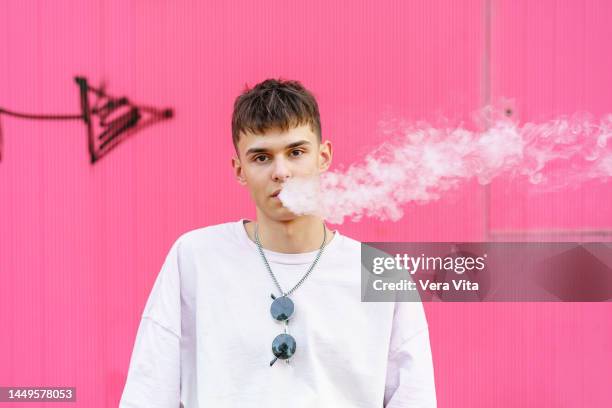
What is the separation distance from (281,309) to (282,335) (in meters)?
0.06

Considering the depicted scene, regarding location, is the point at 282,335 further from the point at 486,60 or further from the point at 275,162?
the point at 486,60

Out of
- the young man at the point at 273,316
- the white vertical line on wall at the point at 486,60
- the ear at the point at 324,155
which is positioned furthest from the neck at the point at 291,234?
the white vertical line on wall at the point at 486,60

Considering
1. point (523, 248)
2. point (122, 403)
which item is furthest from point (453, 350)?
point (122, 403)

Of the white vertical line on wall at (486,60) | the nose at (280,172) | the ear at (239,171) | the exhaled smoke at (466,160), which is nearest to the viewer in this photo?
the nose at (280,172)

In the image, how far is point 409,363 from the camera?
1.56 meters

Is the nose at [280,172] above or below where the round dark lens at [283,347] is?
above

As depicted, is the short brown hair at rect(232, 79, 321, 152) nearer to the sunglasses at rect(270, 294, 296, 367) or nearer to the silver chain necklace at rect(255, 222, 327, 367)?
the silver chain necklace at rect(255, 222, 327, 367)

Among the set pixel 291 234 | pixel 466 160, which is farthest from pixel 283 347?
pixel 466 160

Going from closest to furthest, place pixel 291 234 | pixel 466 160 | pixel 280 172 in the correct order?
pixel 280 172, pixel 291 234, pixel 466 160

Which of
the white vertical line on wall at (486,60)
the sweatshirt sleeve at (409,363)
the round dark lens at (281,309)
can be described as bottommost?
the sweatshirt sleeve at (409,363)

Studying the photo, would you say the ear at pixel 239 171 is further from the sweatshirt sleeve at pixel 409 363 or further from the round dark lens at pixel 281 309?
the sweatshirt sleeve at pixel 409 363

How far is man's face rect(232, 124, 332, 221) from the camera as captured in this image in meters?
1.44

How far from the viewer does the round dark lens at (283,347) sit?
1.47 metres

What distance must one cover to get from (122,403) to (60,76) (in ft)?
4.47
